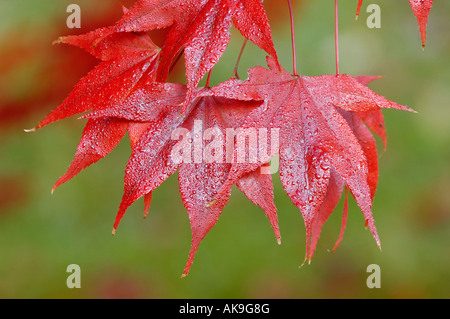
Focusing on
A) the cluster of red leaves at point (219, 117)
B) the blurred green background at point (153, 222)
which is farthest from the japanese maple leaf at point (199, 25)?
the blurred green background at point (153, 222)

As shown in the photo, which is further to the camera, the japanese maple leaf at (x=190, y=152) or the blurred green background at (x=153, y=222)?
the blurred green background at (x=153, y=222)

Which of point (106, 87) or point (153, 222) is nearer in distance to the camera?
point (106, 87)

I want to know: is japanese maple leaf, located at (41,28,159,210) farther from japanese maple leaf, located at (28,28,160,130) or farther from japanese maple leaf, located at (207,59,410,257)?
japanese maple leaf, located at (207,59,410,257)

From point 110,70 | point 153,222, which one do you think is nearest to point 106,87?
point 110,70

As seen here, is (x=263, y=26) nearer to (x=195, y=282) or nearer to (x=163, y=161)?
(x=163, y=161)

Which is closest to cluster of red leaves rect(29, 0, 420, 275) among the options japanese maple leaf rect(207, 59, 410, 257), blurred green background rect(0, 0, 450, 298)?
japanese maple leaf rect(207, 59, 410, 257)

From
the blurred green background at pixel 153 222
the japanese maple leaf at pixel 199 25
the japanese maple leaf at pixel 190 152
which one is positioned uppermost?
the blurred green background at pixel 153 222

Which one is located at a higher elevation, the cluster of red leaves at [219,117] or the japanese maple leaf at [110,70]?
the japanese maple leaf at [110,70]

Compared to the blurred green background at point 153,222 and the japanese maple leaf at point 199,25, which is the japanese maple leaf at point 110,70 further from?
the blurred green background at point 153,222

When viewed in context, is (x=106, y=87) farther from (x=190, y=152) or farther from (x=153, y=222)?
(x=153, y=222)
